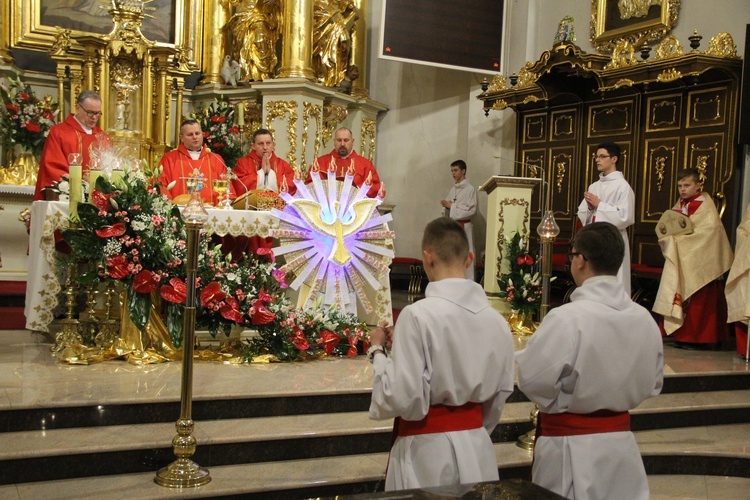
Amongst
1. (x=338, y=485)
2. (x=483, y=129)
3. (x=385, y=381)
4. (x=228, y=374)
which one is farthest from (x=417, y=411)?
(x=483, y=129)

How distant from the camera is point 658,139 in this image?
884 centimetres

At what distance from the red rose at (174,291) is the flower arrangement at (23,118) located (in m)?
4.22

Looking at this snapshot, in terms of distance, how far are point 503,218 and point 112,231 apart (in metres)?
4.33

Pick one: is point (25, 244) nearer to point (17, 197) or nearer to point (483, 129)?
point (17, 197)

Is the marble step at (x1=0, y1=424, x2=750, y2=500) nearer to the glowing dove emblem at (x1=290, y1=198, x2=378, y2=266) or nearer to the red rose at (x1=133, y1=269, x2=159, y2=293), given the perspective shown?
the red rose at (x1=133, y1=269, x2=159, y2=293)

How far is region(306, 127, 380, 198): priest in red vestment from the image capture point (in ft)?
24.0

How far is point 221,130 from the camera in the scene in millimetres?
9570

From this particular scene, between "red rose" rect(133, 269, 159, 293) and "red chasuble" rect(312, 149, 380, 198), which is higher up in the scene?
"red chasuble" rect(312, 149, 380, 198)

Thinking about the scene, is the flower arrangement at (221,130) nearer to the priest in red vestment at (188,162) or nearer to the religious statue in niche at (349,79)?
the religious statue in niche at (349,79)

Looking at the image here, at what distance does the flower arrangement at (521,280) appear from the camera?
788 centimetres

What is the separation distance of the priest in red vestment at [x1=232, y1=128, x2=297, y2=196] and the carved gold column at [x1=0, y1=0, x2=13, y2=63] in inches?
137

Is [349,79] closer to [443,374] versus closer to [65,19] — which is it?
[65,19]

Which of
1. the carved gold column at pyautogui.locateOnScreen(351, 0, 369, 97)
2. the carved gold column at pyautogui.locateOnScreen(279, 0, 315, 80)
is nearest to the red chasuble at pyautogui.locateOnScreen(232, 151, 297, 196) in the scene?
the carved gold column at pyautogui.locateOnScreen(279, 0, 315, 80)

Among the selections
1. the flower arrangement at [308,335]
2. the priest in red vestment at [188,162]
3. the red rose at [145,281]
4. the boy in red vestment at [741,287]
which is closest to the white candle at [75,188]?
the red rose at [145,281]
